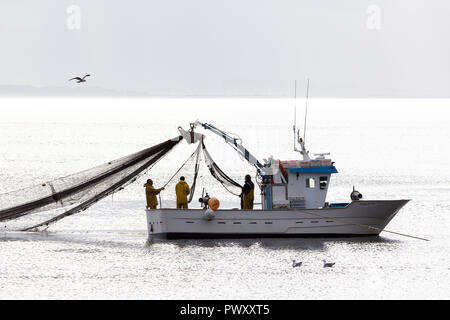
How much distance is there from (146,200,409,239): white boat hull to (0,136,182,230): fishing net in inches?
70.0

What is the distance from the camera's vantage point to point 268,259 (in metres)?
35.8

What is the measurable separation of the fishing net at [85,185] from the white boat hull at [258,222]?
178 centimetres

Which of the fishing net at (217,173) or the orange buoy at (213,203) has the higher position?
the fishing net at (217,173)

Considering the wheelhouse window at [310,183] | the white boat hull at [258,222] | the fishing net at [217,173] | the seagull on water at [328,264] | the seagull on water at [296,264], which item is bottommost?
the seagull on water at [328,264]

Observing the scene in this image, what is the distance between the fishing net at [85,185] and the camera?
3809 cm

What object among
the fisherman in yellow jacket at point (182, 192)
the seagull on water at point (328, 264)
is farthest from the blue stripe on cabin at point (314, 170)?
the seagull on water at point (328, 264)

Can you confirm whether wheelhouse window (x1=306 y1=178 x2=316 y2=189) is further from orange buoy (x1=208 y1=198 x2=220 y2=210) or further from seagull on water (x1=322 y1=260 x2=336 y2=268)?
seagull on water (x1=322 y1=260 x2=336 y2=268)

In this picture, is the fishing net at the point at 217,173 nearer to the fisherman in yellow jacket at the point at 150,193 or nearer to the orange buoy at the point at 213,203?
the orange buoy at the point at 213,203

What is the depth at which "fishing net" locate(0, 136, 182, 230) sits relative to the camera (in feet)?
125

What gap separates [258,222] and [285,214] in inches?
40.5

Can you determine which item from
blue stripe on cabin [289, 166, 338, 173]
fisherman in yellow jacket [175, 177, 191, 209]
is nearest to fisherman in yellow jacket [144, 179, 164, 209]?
fisherman in yellow jacket [175, 177, 191, 209]

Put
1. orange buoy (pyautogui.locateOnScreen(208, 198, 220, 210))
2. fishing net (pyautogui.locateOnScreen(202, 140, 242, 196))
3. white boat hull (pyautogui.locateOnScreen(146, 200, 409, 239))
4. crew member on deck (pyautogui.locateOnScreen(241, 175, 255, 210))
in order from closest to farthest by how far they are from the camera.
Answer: orange buoy (pyautogui.locateOnScreen(208, 198, 220, 210)), white boat hull (pyautogui.locateOnScreen(146, 200, 409, 239)), crew member on deck (pyautogui.locateOnScreen(241, 175, 255, 210)), fishing net (pyautogui.locateOnScreen(202, 140, 242, 196))

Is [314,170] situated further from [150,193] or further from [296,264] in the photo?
[150,193]

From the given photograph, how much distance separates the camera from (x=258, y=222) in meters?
37.9
